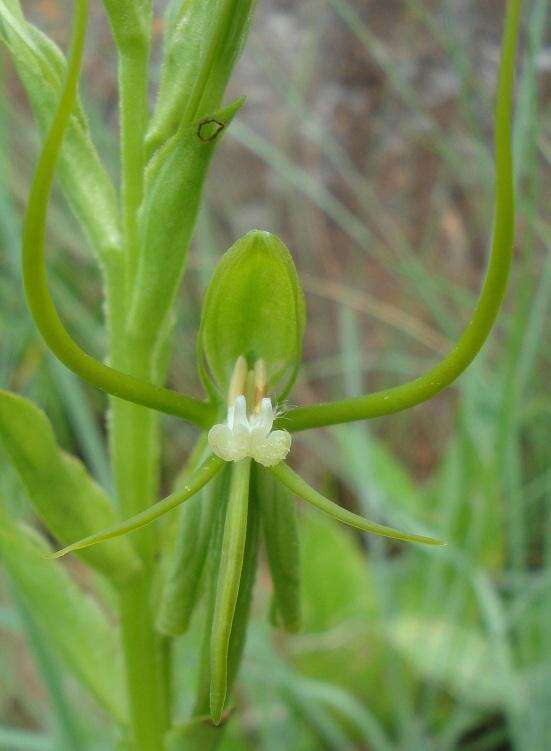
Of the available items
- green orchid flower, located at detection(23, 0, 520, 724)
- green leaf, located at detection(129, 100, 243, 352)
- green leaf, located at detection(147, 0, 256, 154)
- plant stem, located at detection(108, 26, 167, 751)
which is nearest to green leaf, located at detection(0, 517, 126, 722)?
plant stem, located at detection(108, 26, 167, 751)

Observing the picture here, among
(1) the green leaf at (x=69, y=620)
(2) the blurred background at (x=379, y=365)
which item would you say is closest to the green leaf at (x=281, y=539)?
(1) the green leaf at (x=69, y=620)

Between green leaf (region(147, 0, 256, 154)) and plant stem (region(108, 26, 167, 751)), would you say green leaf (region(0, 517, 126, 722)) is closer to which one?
plant stem (region(108, 26, 167, 751))

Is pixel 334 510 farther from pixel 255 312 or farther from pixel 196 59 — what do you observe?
pixel 196 59

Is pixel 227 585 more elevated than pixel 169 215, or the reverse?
pixel 169 215

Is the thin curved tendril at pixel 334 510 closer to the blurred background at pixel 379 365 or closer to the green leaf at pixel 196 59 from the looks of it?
the green leaf at pixel 196 59

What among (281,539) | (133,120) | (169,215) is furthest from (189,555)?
(133,120)

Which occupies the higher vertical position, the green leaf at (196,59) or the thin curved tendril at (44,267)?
the green leaf at (196,59)
